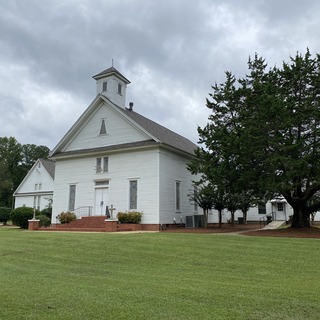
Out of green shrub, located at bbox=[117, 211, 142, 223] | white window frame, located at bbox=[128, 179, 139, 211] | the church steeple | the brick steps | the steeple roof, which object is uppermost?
the steeple roof

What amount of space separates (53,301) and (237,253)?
7.15m

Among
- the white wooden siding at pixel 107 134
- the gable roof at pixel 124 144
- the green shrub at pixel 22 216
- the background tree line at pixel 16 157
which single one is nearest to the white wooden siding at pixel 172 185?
the gable roof at pixel 124 144

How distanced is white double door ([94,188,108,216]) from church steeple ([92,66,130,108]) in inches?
279

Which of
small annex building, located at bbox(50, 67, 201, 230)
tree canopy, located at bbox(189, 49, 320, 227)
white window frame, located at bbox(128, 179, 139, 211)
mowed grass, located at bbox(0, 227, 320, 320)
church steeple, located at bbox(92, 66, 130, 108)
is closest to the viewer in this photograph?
mowed grass, located at bbox(0, 227, 320, 320)

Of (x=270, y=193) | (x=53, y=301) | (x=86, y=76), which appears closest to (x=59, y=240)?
(x=53, y=301)

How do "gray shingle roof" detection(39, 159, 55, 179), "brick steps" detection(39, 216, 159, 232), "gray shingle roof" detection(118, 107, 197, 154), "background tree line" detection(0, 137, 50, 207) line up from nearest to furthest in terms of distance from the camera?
"brick steps" detection(39, 216, 159, 232)
"gray shingle roof" detection(118, 107, 197, 154)
"gray shingle roof" detection(39, 159, 55, 179)
"background tree line" detection(0, 137, 50, 207)

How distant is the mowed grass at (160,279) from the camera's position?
504 cm

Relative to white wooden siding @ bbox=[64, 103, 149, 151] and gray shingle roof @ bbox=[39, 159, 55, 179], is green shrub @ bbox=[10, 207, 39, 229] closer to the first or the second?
white wooden siding @ bbox=[64, 103, 149, 151]

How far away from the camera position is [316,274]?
328 inches

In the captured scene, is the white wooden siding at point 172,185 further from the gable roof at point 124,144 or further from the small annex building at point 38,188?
the small annex building at point 38,188

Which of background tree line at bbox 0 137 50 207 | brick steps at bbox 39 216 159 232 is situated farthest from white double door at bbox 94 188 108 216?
background tree line at bbox 0 137 50 207

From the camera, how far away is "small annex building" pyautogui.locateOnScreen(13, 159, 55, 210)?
1731 inches

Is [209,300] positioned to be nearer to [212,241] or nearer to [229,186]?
[212,241]

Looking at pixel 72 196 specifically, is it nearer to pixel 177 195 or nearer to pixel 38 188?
pixel 177 195
